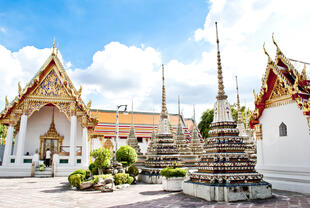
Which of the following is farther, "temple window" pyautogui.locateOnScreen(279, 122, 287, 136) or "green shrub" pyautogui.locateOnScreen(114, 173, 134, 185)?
"green shrub" pyautogui.locateOnScreen(114, 173, 134, 185)

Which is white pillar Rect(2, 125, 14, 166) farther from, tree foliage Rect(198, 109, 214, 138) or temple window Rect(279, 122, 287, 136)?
tree foliage Rect(198, 109, 214, 138)

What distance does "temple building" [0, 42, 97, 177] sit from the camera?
1554 cm

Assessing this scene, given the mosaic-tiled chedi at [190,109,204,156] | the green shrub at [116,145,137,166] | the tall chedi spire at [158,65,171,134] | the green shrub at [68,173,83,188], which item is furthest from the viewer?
the mosaic-tiled chedi at [190,109,204,156]

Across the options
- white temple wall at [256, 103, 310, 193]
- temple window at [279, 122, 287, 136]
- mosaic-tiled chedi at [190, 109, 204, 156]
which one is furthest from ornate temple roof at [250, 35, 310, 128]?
mosaic-tiled chedi at [190, 109, 204, 156]

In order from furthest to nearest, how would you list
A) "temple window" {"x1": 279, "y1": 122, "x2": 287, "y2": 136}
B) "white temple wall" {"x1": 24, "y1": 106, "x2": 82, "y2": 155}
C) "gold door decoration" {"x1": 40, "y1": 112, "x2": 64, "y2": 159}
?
"gold door decoration" {"x1": 40, "y1": 112, "x2": 64, "y2": 159} → "white temple wall" {"x1": 24, "y1": 106, "x2": 82, "y2": 155} → "temple window" {"x1": 279, "y1": 122, "x2": 287, "y2": 136}

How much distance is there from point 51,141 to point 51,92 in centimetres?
431

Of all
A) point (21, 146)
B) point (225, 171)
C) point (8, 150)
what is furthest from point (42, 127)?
point (225, 171)

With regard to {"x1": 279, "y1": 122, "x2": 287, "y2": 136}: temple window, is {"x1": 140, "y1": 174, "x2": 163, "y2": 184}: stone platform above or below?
below

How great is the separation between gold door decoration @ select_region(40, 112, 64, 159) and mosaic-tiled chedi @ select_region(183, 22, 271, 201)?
1346cm

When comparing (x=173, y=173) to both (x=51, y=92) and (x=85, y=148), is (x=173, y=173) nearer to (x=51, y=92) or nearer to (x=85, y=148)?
(x=85, y=148)

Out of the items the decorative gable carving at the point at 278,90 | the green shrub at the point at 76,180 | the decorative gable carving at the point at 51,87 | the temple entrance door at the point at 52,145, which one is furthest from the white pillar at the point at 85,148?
the decorative gable carving at the point at 278,90

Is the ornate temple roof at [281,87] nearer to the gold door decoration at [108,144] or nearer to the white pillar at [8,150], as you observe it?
the white pillar at [8,150]

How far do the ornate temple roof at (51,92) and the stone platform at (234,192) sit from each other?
38.5 ft

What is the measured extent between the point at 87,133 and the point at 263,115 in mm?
11932
